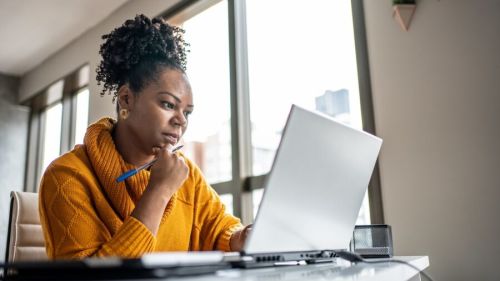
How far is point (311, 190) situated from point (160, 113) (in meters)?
0.59

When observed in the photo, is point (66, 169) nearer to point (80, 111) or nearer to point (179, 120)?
point (179, 120)

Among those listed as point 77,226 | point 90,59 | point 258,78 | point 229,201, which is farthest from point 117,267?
point 90,59

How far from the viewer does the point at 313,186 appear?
0.78 m

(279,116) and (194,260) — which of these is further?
(279,116)

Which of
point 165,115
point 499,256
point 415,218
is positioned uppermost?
point 165,115

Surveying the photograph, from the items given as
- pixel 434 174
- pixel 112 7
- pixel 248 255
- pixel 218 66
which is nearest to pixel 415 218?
pixel 434 174

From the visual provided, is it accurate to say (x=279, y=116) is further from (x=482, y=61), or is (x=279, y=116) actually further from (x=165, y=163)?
(x=165, y=163)

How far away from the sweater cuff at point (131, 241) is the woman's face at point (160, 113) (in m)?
0.35

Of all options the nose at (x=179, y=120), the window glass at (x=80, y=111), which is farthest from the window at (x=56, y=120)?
the nose at (x=179, y=120)

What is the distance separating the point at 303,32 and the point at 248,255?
1.91 m

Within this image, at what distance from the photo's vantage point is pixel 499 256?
146 cm

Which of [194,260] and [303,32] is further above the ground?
[303,32]

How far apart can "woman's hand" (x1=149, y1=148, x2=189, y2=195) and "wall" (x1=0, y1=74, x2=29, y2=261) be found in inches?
138

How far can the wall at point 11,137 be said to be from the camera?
4199mm
